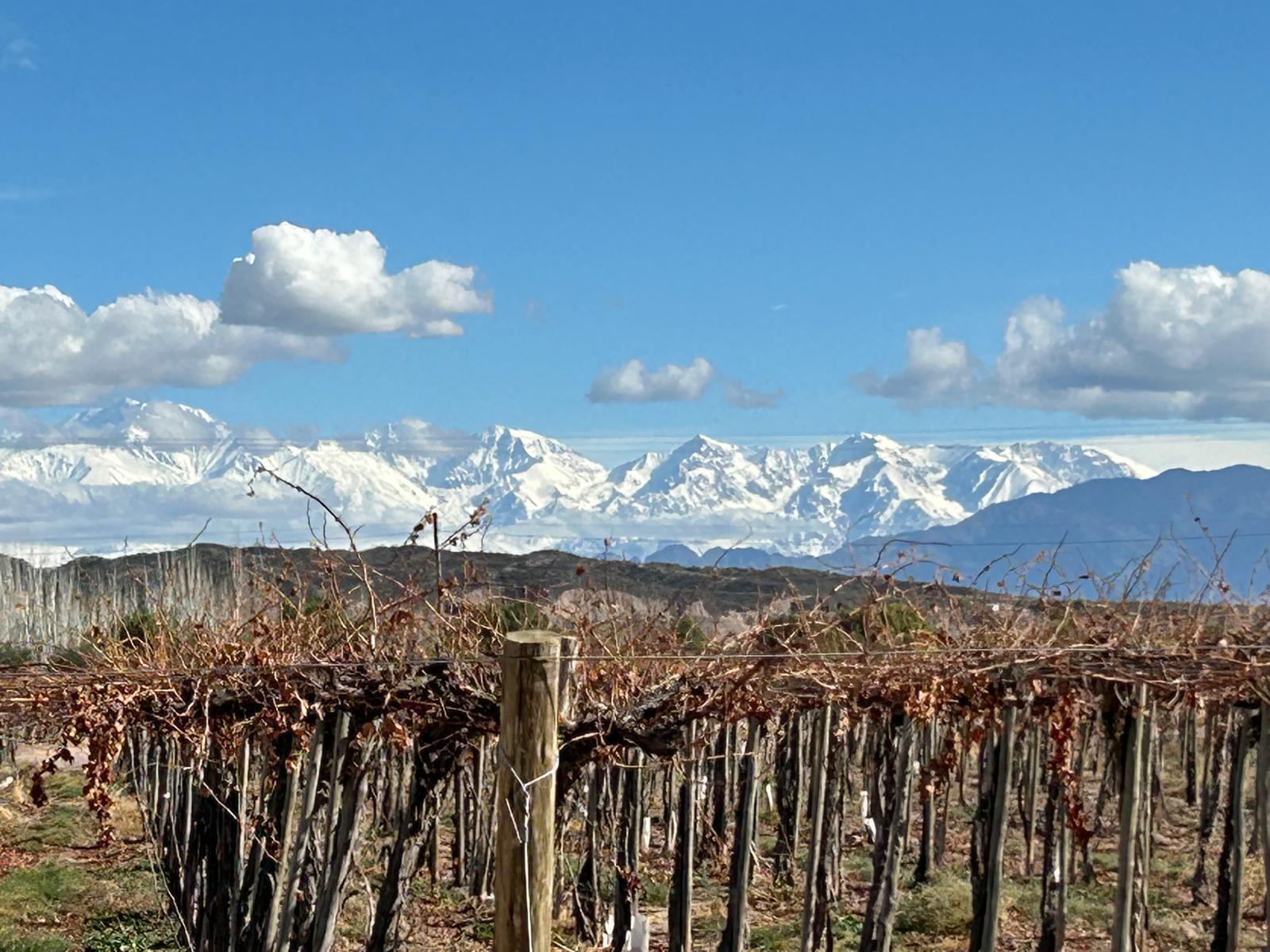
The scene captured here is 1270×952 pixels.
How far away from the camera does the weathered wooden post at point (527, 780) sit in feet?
16.7

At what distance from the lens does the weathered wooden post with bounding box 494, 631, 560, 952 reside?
16.7 ft

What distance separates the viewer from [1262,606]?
8.87 meters

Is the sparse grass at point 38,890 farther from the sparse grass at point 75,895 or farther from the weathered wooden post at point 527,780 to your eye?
the weathered wooden post at point 527,780

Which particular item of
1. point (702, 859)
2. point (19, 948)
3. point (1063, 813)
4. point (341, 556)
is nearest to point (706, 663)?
point (341, 556)

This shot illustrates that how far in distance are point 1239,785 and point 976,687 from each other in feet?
14.7

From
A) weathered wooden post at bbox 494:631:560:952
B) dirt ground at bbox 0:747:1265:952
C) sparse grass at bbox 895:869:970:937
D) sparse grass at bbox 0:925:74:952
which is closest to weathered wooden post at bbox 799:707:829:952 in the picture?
dirt ground at bbox 0:747:1265:952

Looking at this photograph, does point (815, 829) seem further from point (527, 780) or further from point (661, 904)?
A: point (527, 780)

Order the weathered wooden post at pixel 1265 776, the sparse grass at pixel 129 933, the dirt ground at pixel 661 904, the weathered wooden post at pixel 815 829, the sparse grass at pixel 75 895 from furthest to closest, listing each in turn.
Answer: the dirt ground at pixel 661 904
the sparse grass at pixel 75 895
the sparse grass at pixel 129 933
the weathered wooden post at pixel 815 829
the weathered wooden post at pixel 1265 776

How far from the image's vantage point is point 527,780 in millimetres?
5121

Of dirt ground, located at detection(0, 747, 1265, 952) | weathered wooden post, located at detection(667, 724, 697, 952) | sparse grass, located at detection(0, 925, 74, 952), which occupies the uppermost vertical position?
weathered wooden post, located at detection(667, 724, 697, 952)

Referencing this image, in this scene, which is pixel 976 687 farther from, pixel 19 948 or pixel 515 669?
pixel 19 948

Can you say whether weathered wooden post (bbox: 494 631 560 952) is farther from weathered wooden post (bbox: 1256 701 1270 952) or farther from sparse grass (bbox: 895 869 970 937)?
sparse grass (bbox: 895 869 970 937)

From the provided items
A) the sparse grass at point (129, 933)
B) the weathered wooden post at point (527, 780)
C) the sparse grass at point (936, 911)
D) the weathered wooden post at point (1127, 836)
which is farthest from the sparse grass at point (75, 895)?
the weathered wooden post at point (1127, 836)

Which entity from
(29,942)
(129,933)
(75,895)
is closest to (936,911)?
(129,933)
